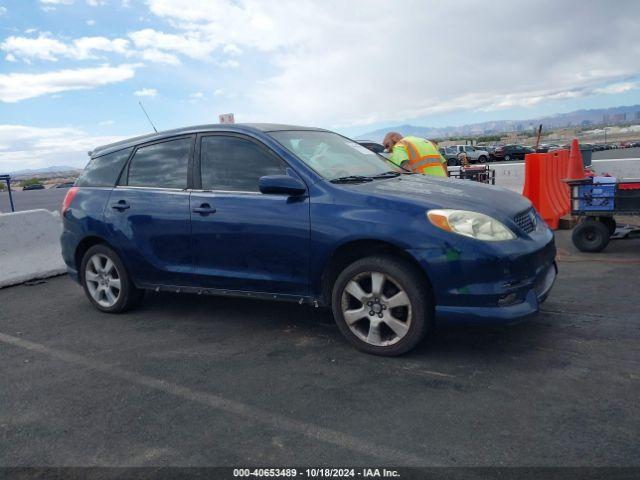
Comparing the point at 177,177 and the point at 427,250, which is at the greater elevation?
the point at 177,177

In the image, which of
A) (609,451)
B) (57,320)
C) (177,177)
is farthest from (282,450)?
(57,320)

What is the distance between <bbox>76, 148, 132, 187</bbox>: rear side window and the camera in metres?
5.32

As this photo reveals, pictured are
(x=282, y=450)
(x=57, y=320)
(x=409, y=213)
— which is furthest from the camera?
(x=57, y=320)

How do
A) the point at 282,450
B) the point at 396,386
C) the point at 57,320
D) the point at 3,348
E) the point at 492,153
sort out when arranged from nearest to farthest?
1. the point at 282,450
2. the point at 396,386
3. the point at 3,348
4. the point at 57,320
5. the point at 492,153

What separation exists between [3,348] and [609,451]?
451 centimetres

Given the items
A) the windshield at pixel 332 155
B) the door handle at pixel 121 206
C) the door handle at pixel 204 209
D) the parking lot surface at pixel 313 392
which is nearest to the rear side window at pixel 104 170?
the door handle at pixel 121 206

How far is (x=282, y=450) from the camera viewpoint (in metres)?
2.79

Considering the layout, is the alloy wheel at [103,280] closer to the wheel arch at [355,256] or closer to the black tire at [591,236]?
the wheel arch at [355,256]

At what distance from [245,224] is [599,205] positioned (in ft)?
16.3

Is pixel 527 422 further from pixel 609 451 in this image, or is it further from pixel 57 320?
pixel 57 320

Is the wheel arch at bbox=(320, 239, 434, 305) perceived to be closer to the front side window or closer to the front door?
the front door

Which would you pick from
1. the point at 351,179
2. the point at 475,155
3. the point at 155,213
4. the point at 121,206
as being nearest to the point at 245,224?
the point at 351,179

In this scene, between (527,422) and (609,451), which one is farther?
(527,422)

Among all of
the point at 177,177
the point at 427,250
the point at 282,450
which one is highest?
the point at 177,177
